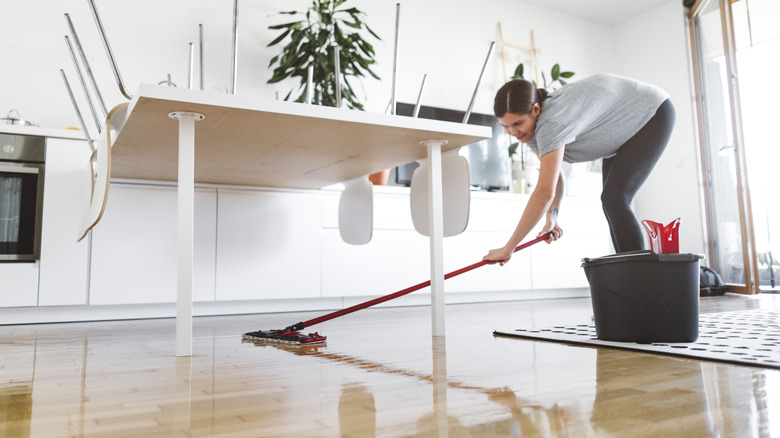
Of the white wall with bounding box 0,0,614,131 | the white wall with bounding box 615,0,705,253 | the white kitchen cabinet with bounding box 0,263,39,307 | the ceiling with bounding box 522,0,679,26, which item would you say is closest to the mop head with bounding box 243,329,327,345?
the white kitchen cabinet with bounding box 0,263,39,307

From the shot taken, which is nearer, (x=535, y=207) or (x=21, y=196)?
(x=535, y=207)

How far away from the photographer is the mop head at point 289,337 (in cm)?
169

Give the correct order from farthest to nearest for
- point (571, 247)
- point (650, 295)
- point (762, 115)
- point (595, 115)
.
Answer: point (571, 247) → point (762, 115) → point (595, 115) → point (650, 295)

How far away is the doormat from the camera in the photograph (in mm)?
1283

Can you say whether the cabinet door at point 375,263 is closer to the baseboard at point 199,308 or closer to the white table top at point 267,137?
the baseboard at point 199,308

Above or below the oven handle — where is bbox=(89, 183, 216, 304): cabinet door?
below

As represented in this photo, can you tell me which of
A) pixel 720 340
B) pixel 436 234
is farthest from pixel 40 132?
pixel 720 340

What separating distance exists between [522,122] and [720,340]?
0.86 metres

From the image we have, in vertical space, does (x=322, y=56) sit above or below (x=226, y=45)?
below

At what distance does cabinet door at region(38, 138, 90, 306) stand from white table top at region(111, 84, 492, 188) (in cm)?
27

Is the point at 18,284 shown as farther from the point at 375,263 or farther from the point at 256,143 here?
the point at 375,263

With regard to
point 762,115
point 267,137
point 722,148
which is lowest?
point 267,137

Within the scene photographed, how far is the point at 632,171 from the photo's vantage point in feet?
6.56

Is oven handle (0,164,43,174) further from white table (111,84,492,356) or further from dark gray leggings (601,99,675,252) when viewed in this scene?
dark gray leggings (601,99,675,252)
